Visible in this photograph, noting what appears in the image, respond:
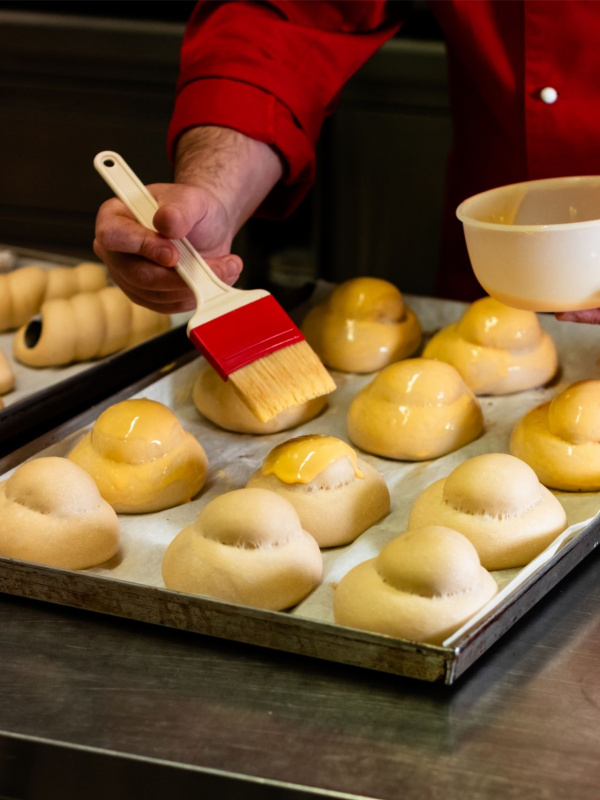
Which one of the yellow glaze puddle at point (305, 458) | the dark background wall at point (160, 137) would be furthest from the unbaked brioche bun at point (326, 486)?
the dark background wall at point (160, 137)

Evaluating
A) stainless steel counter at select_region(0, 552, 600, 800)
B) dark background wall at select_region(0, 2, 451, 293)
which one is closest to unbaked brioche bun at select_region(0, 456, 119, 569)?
stainless steel counter at select_region(0, 552, 600, 800)

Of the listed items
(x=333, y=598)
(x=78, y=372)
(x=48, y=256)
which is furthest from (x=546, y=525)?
(x=48, y=256)

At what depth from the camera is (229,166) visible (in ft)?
5.44

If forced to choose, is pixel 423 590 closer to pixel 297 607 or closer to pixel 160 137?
pixel 297 607

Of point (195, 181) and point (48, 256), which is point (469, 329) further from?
point (48, 256)

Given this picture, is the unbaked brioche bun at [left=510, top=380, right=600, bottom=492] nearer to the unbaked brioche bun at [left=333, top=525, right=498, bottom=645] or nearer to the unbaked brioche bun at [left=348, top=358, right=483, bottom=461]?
the unbaked brioche bun at [left=348, top=358, right=483, bottom=461]

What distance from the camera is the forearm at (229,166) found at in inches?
64.2

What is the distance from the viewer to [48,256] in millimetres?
2301

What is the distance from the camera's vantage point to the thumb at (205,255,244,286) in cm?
148

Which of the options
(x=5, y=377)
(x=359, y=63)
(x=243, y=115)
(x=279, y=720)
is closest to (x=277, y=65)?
(x=243, y=115)

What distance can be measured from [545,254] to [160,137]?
178 cm

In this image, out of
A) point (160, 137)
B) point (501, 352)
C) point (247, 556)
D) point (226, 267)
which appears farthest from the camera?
point (160, 137)

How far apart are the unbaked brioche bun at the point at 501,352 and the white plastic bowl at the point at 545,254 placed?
1.42 feet

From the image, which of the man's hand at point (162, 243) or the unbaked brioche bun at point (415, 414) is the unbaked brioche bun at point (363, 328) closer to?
the unbaked brioche bun at point (415, 414)
